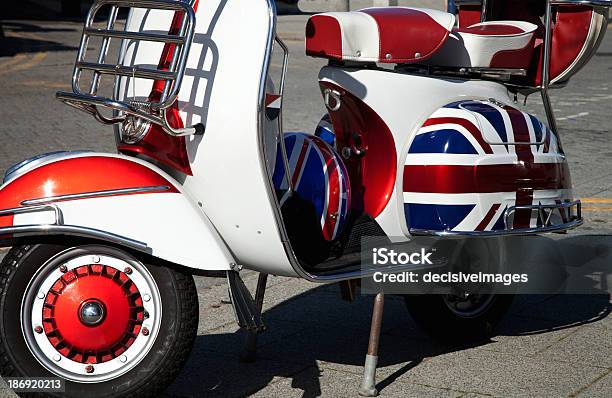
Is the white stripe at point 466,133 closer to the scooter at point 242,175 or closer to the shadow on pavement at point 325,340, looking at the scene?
the scooter at point 242,175

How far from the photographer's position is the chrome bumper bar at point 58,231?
319 cm

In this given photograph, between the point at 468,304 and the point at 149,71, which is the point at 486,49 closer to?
the point at 468,304

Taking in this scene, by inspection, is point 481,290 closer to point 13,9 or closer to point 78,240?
point 78,240

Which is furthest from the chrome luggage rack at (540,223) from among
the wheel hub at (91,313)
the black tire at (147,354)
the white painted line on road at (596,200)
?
the white painted line on road at (596,200)

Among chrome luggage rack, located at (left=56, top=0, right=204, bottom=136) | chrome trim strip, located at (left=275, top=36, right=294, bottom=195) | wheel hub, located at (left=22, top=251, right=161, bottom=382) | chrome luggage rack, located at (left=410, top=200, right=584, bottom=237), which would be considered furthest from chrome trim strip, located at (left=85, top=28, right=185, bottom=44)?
chrome luggage rack, located at (left=410, top=200, right=584, bottom=237)

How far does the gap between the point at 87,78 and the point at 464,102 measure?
10.1m

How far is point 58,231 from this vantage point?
3.19 meters

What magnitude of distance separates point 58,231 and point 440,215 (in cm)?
132

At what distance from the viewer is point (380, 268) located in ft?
12.0

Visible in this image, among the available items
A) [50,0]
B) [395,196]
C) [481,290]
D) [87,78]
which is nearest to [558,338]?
[481,290]

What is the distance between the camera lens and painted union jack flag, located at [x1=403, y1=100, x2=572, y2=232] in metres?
3.71

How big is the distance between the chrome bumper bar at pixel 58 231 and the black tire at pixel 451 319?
1.41 meters

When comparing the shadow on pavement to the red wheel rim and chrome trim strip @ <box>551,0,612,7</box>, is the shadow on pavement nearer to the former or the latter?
the red wheel rim

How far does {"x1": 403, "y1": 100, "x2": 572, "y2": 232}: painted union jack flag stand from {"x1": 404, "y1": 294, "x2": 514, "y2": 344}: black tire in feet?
1.76
